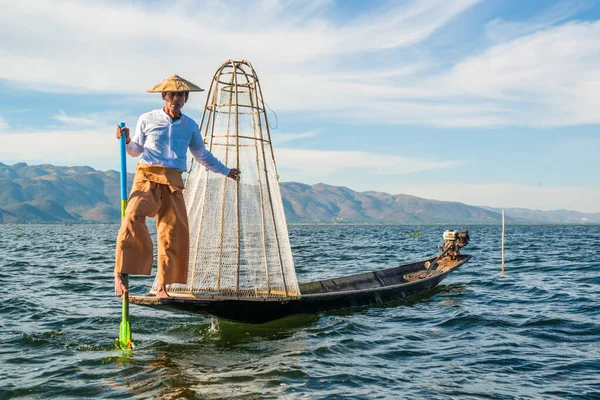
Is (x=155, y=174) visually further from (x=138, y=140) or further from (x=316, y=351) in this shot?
(x=316, y=351)

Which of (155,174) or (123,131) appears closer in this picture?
(123,131)

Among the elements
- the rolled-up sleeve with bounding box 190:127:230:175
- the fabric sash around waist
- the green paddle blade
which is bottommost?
the green paddle blade

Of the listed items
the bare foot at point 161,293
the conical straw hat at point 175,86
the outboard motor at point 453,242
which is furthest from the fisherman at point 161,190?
the outboard motor at point 453,242

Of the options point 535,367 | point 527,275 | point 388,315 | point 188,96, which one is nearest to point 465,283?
point 527,275

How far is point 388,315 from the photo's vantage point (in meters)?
12.8

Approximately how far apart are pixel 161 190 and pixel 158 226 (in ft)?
1.95

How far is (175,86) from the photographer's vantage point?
25.4 feet

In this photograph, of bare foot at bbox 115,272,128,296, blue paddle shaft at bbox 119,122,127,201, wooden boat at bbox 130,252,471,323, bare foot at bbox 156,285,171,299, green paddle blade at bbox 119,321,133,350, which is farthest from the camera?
wooden boat at bbox 130,252,471,323

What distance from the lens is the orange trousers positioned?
7.54 metres

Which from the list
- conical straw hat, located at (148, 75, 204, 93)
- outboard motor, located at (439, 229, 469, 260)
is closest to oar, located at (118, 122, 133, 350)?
conical straw hat, located at (148, 75, 204, 93)

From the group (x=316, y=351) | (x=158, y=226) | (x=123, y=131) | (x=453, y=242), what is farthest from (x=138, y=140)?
(x=453, y=242)

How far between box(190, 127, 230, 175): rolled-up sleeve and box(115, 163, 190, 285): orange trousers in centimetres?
50

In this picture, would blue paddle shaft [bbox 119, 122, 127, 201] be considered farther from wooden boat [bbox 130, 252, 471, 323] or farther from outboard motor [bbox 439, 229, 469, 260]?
outboard motor [bbox 439, 229, 469, 260]

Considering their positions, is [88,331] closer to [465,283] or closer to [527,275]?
[465,283]
